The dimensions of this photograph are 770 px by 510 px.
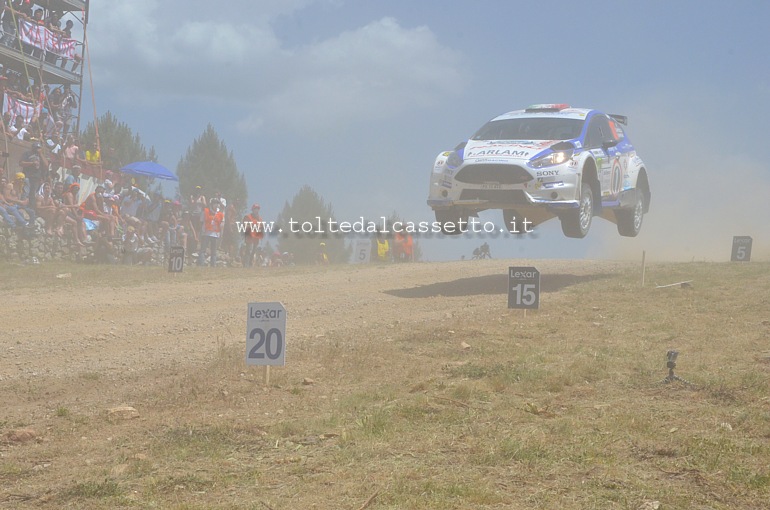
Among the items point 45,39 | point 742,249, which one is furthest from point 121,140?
point 742,249

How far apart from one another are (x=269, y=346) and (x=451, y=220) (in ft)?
23.2

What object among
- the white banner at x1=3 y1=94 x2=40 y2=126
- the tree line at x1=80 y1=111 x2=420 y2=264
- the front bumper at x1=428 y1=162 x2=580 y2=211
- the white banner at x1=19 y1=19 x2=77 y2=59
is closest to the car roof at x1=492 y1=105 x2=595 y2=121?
the front bumper at x1=428 y1=162 x2=580 y2=211

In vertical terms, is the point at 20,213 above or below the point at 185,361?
above

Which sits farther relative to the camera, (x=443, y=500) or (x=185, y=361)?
(x=185, y=361)

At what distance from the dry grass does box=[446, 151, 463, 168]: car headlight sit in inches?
167

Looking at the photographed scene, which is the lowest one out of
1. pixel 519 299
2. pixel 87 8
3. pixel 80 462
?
pixel 80 462

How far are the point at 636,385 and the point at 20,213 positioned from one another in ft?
56.5

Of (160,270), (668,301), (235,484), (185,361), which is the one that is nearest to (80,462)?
(235,484)

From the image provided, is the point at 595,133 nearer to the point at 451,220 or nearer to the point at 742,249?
the point at 451,220

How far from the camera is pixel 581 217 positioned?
47.3ft

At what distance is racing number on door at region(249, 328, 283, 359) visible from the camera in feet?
28.0

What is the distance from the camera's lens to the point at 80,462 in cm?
629

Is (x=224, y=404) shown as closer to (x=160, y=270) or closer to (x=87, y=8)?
(x=160, y=270)

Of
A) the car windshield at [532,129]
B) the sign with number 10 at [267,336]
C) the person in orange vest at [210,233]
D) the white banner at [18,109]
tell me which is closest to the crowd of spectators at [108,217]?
the person in orange vest at [210,233]
